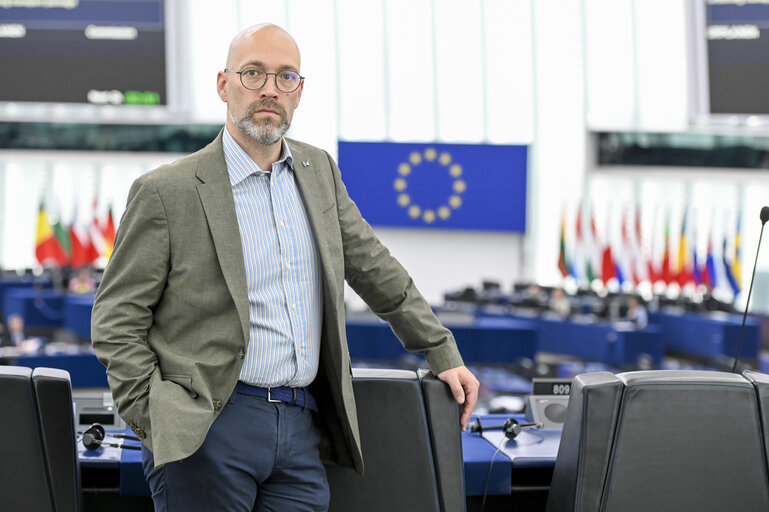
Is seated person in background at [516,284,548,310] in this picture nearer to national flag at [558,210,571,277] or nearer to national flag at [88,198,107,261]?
national flag at [558,210,571,277]

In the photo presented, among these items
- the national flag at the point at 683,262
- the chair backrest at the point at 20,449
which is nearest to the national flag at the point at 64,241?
the national flag at the point at 683,262

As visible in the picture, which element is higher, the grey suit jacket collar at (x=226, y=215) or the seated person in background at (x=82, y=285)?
the grey suit jacket collar at (x=226, y=215)

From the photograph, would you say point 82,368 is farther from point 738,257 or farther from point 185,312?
point 738,257

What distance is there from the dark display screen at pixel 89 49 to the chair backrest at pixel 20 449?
7.52 metres

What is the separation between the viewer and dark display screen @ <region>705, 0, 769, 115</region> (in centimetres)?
837

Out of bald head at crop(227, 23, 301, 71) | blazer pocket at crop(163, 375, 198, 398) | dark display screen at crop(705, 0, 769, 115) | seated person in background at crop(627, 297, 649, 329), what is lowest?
seated person in background at crop(627, 297, 649, 329)

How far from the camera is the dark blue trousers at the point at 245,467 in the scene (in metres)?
1.68

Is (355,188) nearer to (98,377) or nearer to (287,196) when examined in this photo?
(98,377)

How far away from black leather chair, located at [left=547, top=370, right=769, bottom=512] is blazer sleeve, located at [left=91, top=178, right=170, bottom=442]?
89 cm

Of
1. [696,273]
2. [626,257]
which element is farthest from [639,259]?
[696,273]

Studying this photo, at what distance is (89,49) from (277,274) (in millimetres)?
8162

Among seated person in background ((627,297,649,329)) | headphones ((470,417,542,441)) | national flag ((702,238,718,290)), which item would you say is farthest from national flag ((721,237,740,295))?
headphones ((470,417,542,441))

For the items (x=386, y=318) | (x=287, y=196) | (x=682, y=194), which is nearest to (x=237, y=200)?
(x=287, y=196)

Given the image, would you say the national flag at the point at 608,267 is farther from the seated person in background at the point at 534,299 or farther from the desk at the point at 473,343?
the desk at the point at 473,343
